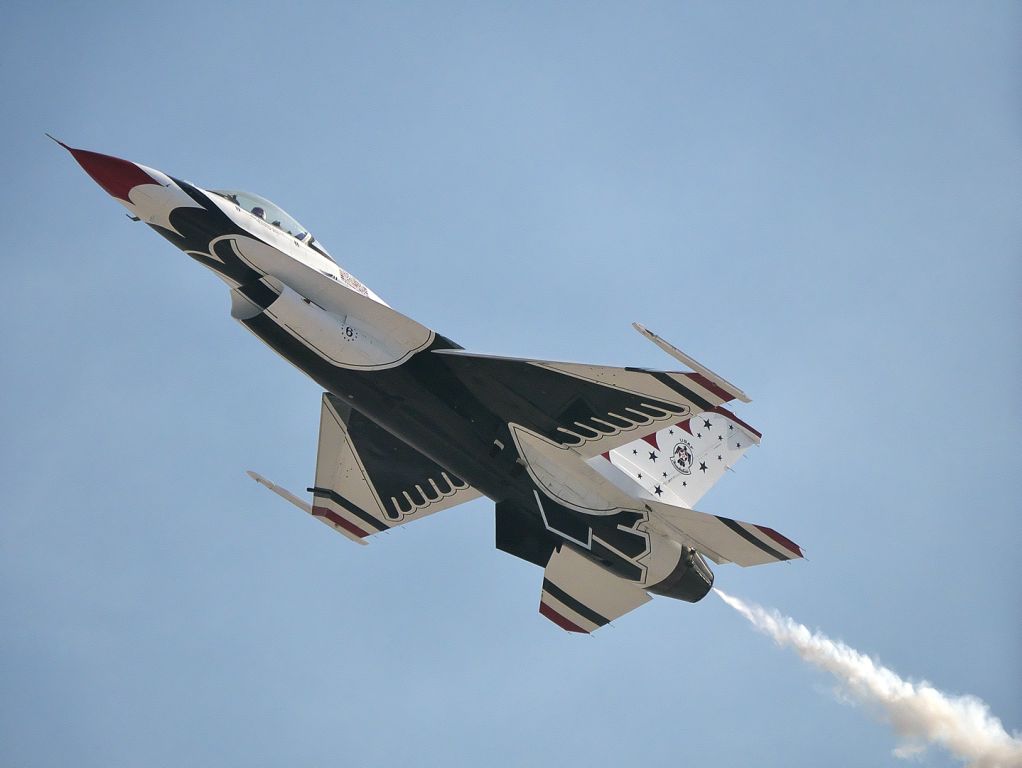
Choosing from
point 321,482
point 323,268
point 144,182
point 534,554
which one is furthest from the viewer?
point 321,482

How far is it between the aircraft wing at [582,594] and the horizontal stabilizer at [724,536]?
1648 mm

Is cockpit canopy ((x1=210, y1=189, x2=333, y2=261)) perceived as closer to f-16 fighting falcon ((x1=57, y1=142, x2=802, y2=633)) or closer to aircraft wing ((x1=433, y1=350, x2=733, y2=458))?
f-16 fighting falcon ((x1=57, y1=142, x2=802, y2=633))

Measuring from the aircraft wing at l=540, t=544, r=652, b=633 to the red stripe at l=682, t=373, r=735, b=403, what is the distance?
15.1 ft

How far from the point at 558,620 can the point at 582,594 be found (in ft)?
2.85

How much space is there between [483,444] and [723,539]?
4528mm

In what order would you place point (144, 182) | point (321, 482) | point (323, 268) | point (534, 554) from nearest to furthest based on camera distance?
1. point (144, 182)
2. point (323, 268)
3. point (534, 554)
4. point (321, 482)

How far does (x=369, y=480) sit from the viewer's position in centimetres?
2383

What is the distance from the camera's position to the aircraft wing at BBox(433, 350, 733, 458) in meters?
18.7

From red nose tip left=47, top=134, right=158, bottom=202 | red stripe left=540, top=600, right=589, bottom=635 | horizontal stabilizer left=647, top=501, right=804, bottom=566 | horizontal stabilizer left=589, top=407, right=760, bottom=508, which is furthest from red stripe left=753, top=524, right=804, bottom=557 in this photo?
red nose tip left=47, top=134, right=158, bottom=202

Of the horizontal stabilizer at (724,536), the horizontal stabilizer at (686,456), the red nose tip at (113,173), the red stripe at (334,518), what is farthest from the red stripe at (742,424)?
the red nose tip at (113,173)

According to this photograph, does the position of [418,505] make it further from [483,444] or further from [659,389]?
[659,389]

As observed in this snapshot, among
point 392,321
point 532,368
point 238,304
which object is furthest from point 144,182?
point 532,368

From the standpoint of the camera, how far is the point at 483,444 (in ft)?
63.4

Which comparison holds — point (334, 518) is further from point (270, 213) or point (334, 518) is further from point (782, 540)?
point (782, 540)
